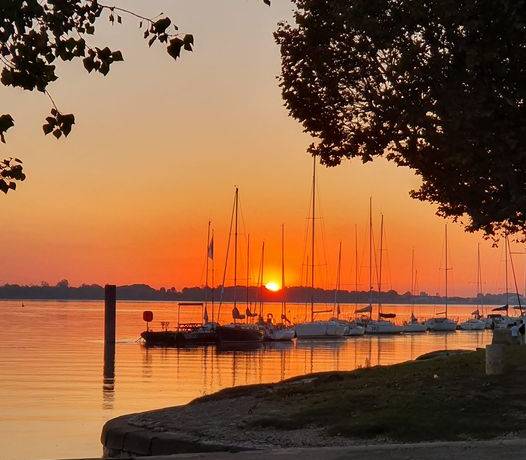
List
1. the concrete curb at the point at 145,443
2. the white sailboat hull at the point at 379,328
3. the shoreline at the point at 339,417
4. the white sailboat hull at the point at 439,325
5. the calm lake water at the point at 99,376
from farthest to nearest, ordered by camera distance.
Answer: the white sailboat hull at the point at 439,325 < the white sailboat hull at the point at 379,328 < the calm lake water at the point at 99,376 < the shoreline at the point at 339,417 < the concrete curb at the point at 145,443

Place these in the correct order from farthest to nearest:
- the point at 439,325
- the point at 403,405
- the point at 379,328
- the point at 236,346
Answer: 1. the point at 439,325
2. the point at 379,328
3. the point at 236,346
4. the point at 403,405

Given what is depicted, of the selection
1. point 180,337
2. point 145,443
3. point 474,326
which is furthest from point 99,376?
point 474,326

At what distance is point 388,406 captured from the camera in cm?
1645

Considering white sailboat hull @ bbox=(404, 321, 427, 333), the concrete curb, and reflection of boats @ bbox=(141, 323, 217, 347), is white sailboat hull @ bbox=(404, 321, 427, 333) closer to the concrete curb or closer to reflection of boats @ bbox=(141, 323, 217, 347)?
reflection of boats @ bbox=(141, 323, 217, 347)

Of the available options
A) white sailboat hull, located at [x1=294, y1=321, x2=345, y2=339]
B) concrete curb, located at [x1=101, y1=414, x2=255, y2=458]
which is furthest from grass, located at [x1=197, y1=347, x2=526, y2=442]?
white sailboat hull, located at [x1=294, y1=321, x2=345, y2=339]

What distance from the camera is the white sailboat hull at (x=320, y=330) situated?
102188mm

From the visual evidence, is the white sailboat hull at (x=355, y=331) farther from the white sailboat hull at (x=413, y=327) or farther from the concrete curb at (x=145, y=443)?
the concrete curb at (x=145, y=443)

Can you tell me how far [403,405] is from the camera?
16.4m

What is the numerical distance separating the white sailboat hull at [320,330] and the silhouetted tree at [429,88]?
81.8m

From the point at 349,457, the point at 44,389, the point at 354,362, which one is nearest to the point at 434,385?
the point at 349,457

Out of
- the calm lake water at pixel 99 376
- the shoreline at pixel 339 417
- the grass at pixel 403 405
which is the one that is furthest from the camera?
the calm lake water at pixel 99 376

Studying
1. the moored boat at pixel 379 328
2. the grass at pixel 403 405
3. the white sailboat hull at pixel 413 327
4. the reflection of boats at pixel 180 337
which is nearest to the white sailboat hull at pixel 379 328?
the moored boat at pixel 379 328

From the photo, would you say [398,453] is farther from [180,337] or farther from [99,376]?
[180,337]

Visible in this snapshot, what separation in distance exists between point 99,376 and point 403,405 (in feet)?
124
